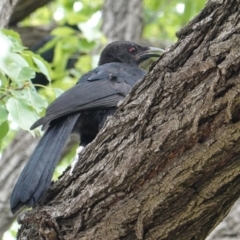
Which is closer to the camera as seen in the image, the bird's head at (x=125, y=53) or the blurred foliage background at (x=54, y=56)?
the blurred foliage background at (x=54, y=56)

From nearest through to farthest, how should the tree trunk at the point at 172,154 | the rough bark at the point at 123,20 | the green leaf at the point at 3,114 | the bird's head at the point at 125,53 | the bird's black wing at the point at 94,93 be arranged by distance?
the tree trunk at the point at 172,154
the green leaf at the point at 3,114
the bird's black wing at the point at 94,93
the bird's head at the point at 125,53
the rough bark at the point at 123,20

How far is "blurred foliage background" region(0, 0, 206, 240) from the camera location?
3.23 m

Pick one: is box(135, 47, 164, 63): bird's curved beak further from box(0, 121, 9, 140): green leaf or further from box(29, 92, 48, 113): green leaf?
box(0, 121, 9, 140): green leaf

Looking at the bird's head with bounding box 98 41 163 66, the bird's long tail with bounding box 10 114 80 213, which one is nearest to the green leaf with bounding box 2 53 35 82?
the bird's long tail with bounding box 10 114 80 213

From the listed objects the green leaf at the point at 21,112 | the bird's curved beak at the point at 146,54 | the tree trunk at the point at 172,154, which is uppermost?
the bird's curved beak at the point at 146,54

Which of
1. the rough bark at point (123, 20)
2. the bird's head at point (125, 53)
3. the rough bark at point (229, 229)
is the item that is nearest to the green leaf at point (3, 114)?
the rough bark at point (229, 229)

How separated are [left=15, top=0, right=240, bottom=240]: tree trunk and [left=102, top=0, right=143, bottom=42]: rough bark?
3945 mm

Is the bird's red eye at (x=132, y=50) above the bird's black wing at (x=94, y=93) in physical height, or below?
above

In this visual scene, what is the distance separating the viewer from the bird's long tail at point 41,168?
2.92 meters

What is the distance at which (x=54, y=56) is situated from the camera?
245 inches

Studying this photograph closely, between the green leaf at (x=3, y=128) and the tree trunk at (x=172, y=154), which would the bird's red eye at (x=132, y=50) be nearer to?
the green leaf at (x=3, y=128)

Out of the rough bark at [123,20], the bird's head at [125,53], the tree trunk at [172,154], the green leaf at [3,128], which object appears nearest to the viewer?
the tree trunk at [172,154]

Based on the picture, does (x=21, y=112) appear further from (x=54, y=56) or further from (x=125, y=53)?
(x=54, y=56)

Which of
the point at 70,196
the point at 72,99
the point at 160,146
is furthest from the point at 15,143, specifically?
the point at 160,146
